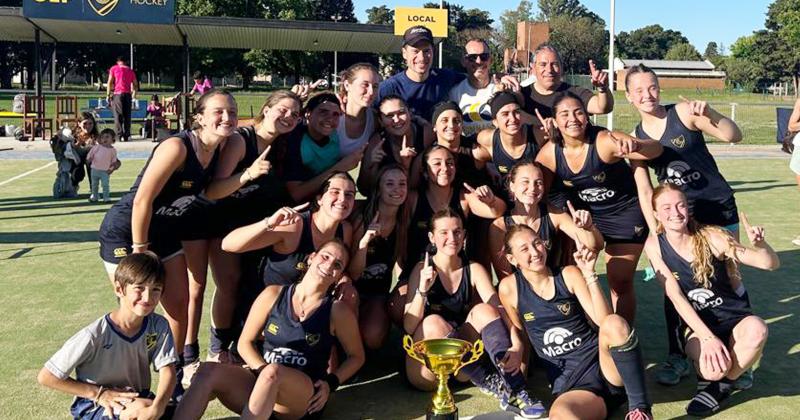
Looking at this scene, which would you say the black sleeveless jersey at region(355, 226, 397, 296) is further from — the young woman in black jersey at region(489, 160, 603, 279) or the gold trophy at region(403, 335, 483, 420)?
the gold trophy at region(403, 335, 483, 420)

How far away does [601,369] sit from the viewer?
3.79 metres

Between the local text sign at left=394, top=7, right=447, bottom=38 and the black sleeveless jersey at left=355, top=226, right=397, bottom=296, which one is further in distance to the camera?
the local text sign at left=394, top=7, right=447, bottom=38

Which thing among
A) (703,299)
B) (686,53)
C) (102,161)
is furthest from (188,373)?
(686,53)

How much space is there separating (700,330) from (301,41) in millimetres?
26454

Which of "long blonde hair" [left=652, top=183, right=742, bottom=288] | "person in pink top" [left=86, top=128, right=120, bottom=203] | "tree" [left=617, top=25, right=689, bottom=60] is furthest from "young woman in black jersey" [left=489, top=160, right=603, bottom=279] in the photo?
"tree" [left=617, top=25, right=689, bottom=60]

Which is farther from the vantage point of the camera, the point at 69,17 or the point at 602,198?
the point at 69,17

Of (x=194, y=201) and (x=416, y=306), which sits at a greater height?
(x=194, y=201)

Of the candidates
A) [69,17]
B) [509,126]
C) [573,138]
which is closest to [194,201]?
[509,126]

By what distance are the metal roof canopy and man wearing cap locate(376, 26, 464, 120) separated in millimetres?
19150

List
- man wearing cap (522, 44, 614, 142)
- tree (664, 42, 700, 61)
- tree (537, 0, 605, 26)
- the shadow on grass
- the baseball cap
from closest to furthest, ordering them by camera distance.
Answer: man wearing cap (522, 44, 614, 142)
the baseball cap
the shadow on grass
tree (664, 42, 700, 61)
tree (537, 0, 605, 26)

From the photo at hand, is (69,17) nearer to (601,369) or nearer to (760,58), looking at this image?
(601,369)

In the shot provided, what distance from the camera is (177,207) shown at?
164 inches

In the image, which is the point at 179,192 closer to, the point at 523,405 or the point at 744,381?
the point at 523,405

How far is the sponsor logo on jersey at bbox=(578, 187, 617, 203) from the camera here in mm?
4645
